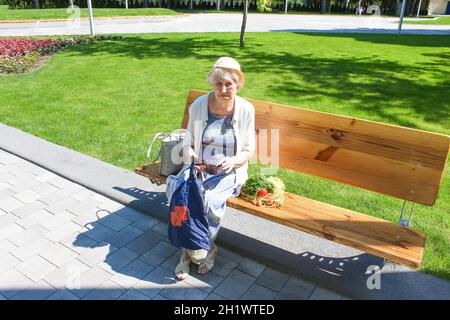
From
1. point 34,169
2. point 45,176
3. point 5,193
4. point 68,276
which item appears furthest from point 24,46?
point 68,276

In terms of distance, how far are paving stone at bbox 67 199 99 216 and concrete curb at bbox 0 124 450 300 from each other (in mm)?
175

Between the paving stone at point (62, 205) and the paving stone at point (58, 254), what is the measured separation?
24.3 inches

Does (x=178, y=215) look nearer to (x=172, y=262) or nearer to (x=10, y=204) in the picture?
(x=172, y=262)

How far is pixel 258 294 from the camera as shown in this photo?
3146 millimetres

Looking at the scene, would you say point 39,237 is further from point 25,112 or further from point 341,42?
point 341,42

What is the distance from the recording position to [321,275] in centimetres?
326

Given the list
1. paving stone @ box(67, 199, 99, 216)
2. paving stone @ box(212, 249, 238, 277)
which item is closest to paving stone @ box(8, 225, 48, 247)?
paving stone @ box(67, 199, 99, 216)

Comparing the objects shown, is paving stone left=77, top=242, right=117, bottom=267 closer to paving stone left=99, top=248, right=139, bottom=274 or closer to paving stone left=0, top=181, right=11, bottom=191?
paving stone left=99, top=248, right=139, bottom=274

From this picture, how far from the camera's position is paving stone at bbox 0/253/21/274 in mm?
3367

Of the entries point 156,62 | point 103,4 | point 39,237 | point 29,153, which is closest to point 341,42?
point 156,62

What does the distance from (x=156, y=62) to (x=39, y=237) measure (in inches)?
318

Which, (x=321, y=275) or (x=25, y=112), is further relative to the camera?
(x=25, y=112)

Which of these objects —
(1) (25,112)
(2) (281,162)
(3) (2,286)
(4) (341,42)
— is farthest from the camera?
(4) (341,42)

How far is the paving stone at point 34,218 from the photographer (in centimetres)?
396
